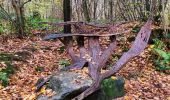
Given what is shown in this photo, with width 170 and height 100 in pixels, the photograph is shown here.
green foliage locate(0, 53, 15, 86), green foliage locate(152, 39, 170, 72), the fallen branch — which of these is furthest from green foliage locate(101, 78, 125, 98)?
green foliage locate(152, 39, 170, 72)

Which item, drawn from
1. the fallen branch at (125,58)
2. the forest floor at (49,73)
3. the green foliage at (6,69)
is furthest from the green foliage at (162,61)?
the green foliage at (6,69)

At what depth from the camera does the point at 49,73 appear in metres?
9.30

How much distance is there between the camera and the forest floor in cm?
802

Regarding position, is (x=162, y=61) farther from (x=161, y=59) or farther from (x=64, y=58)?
(x=64, y=58)

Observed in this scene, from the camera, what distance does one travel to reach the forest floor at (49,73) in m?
8.02

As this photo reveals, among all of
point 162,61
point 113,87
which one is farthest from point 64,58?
point 113,87

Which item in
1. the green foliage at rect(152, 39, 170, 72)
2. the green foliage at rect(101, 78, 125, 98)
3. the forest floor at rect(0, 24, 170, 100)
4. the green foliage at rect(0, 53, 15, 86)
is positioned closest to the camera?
the green foliage at rect(101, 78, 125, 98)

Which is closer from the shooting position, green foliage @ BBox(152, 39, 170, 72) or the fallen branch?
the fallen branch

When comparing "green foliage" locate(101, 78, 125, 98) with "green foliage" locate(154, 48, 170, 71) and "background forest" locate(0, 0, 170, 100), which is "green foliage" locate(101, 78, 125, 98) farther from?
"green foliage" locate(154, 48, 170, 71)

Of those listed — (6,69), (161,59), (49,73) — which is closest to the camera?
(6,69)

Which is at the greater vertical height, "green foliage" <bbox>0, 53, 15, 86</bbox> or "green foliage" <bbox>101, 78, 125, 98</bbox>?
"green foliage" <bbox>0, 53, 15, 86</bbox>

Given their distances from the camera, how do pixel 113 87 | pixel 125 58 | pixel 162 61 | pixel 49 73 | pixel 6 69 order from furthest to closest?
pixel 162 61 → pixel 49 73 → pixel 6 69 → pixel 125 58 → pixel 113 87

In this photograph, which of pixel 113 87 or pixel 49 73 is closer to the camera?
pixel 113 87

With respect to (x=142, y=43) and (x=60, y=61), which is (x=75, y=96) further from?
(x=60, y=61)
